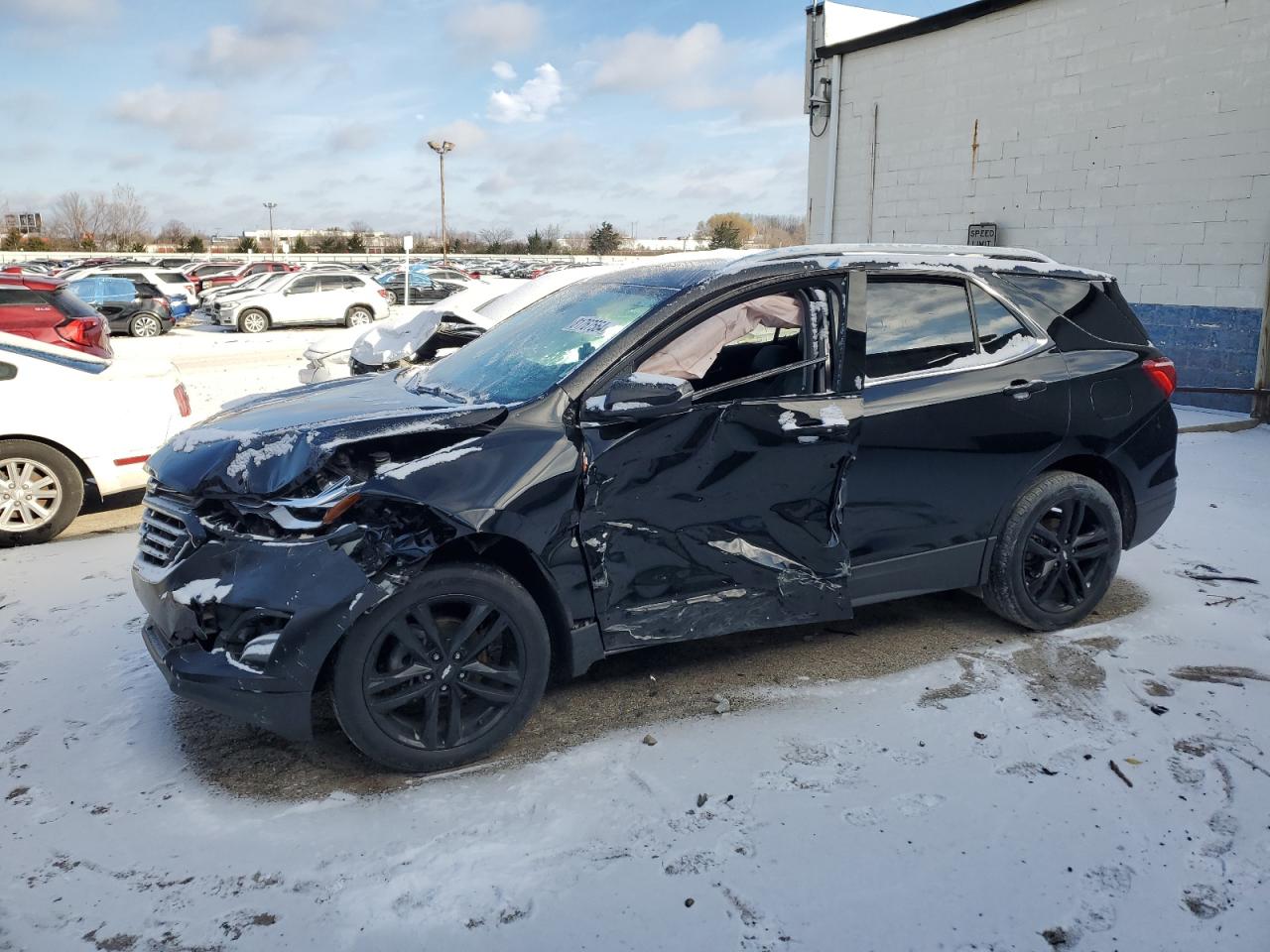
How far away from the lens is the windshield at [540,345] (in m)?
3.60

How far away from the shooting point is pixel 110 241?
76.7 m

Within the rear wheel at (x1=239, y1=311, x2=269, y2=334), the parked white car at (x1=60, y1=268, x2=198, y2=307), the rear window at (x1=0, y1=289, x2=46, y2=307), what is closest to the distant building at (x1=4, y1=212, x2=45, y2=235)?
the parked white car at (x1=60, y1=268, x2=198, y2=307)

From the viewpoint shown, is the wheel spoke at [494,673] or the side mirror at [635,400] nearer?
the wheel spoke at [494,673]

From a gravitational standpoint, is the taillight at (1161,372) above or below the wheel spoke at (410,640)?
above

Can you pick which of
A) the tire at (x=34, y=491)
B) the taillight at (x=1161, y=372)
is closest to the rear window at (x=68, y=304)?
the tire at (x=34, y=491)

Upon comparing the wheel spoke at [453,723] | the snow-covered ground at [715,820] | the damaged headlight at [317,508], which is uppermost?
the damaged headlight at [317,508]

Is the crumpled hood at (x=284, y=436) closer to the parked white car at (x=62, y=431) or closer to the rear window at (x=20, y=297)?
the parked white car at (x=62, y=431)

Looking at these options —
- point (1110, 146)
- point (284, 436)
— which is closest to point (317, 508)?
point (284, 436)

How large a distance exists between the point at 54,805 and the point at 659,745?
6.49 ft

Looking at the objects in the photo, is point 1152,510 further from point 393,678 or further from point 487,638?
point 393,678

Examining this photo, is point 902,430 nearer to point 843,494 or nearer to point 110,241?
point 843,494

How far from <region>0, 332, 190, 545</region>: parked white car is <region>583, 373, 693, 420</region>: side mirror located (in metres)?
4.12

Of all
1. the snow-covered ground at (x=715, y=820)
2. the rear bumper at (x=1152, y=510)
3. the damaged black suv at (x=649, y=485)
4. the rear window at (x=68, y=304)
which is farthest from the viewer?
the rear window at (x=68, y=304)

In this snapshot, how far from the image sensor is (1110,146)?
444 inches
